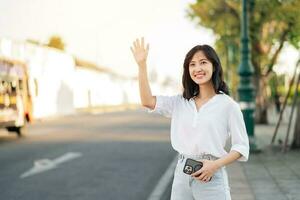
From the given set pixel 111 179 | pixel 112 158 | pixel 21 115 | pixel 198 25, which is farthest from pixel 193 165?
pixel 198 25

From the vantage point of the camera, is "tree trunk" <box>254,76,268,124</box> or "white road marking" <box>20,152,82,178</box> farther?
"tree trunk" <box>254,76,268,124</box>

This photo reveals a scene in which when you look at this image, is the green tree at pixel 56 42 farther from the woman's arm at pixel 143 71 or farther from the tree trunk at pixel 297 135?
the woman's arm at pixel 143 71

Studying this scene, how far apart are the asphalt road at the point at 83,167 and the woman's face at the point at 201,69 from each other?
5154 millimetres

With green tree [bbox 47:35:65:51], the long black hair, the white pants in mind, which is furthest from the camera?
green tree [bbox 47:35:65:51]

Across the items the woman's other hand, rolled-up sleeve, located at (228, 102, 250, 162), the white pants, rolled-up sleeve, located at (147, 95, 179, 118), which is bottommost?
the white pants

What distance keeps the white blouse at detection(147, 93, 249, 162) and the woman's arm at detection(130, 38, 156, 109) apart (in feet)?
0.75

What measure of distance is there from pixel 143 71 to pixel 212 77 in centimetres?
41

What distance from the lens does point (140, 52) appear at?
3445 millimetres

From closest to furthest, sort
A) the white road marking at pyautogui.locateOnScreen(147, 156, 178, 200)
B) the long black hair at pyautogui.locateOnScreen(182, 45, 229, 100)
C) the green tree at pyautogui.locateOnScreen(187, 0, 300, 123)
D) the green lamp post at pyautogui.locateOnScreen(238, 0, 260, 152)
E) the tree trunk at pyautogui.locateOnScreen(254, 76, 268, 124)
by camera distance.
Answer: the long black hair at pyautogui.locateOnScreen(182, 45, 229, 100), the white road marking at pyautogui.locateOnScreen(147, 156, 178, 200), the green lamp post at pyautogui.locateOnScreen(238, 0, 260, 152), the green tree at pyautogui.locateOnScreen(187, 0, 300, 123), the tree trunk at pyautogui.locateOnScreen(254, 76, 268, 124)

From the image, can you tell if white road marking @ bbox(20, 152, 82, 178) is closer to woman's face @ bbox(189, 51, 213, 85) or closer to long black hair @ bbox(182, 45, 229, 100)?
long black hair @ bbox(182, 45, 229, 100)

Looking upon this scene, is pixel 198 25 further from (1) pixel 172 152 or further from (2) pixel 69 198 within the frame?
(2) pixel 69 198

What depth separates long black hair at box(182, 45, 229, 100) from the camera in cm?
341

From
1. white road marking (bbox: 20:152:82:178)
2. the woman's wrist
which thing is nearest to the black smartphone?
the woman's wrist

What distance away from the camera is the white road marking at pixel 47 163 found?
35.7 ft
